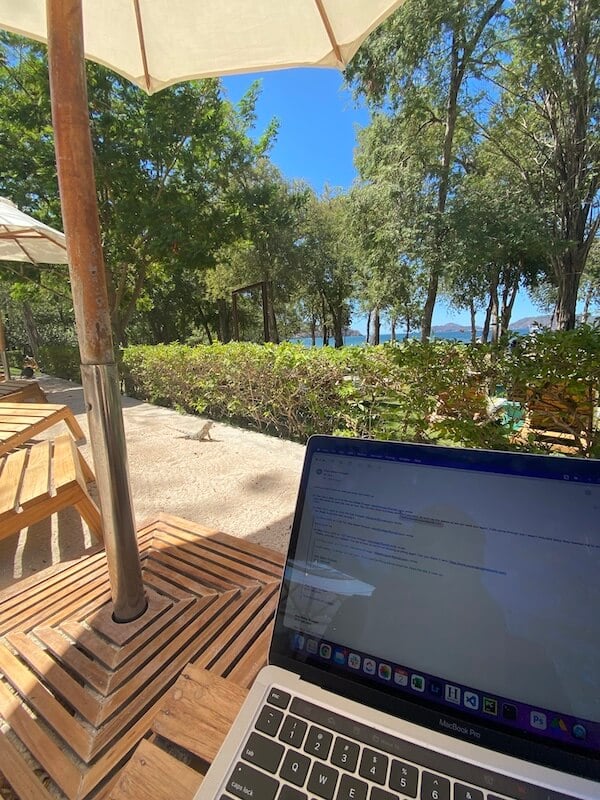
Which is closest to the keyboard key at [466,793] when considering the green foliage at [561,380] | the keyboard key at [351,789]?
the keyboard key at [351,789]

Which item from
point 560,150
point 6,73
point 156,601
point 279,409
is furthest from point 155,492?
point 560,150

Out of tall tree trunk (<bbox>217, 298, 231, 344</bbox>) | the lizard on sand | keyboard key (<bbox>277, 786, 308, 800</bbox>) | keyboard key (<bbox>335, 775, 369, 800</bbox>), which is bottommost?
the lizard on sand

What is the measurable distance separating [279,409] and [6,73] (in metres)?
11.5

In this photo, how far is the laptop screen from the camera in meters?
0.60

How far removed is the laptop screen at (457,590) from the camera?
599mm

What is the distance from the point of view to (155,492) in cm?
340

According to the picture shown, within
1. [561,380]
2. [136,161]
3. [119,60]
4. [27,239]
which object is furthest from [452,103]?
[119,60]

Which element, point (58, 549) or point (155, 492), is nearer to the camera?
point (58, 549)

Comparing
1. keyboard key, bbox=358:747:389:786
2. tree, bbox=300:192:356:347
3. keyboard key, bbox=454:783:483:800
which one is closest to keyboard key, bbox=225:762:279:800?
keyboard key, bbox=358:747:389:786

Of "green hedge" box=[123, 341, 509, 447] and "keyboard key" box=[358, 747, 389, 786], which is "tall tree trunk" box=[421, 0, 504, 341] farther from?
"keyboard key" box=[358, 747, 389, 786]

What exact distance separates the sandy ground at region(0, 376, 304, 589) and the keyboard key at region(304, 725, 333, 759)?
1.90 m

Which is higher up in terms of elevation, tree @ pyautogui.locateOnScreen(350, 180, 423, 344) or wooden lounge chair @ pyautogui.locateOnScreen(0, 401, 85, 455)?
tree @ pyautogui.locateOnScreen(350, 180, 423, 344)

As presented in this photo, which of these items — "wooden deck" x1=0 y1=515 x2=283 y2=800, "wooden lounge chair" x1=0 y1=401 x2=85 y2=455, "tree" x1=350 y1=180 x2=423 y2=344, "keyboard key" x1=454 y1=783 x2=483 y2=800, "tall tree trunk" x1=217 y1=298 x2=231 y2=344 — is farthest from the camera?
"tall tree trunk" x1=217 y1=298 x2=231 y2=344

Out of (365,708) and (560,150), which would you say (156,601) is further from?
(560,150)
